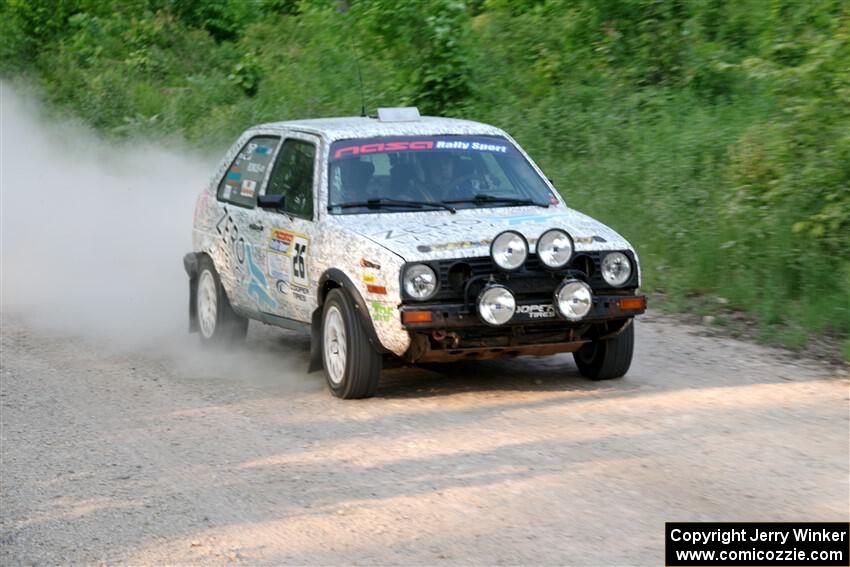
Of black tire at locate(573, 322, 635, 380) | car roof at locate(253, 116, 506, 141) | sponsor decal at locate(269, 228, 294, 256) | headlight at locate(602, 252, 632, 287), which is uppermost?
car roof at locate(253, 116, 506, 141)

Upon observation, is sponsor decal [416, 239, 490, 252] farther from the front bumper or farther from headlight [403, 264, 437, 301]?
the front bumper

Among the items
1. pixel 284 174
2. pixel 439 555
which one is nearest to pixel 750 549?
pixel 439 555

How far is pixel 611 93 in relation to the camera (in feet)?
52.6

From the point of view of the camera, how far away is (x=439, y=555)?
535 centimetres

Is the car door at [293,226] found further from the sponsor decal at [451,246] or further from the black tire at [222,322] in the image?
the sponsor decal at [451,246]

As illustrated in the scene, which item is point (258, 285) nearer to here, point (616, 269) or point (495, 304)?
point (495, 304)

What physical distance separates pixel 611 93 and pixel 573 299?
8766 millimetres

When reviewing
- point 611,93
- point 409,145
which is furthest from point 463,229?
point 611,93

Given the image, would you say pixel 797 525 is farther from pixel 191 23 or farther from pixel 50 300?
pixel 191 23

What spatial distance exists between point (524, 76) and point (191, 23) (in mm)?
13627

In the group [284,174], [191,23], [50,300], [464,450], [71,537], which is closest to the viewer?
[71,537]

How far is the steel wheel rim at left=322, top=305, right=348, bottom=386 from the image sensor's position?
8172 millimetres

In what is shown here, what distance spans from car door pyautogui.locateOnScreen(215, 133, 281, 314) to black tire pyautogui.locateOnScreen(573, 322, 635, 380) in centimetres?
226

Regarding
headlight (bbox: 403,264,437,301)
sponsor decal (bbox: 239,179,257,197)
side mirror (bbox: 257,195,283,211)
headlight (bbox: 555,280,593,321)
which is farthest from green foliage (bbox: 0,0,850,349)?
sponsor decal (bbox: 239,179,257,197)
